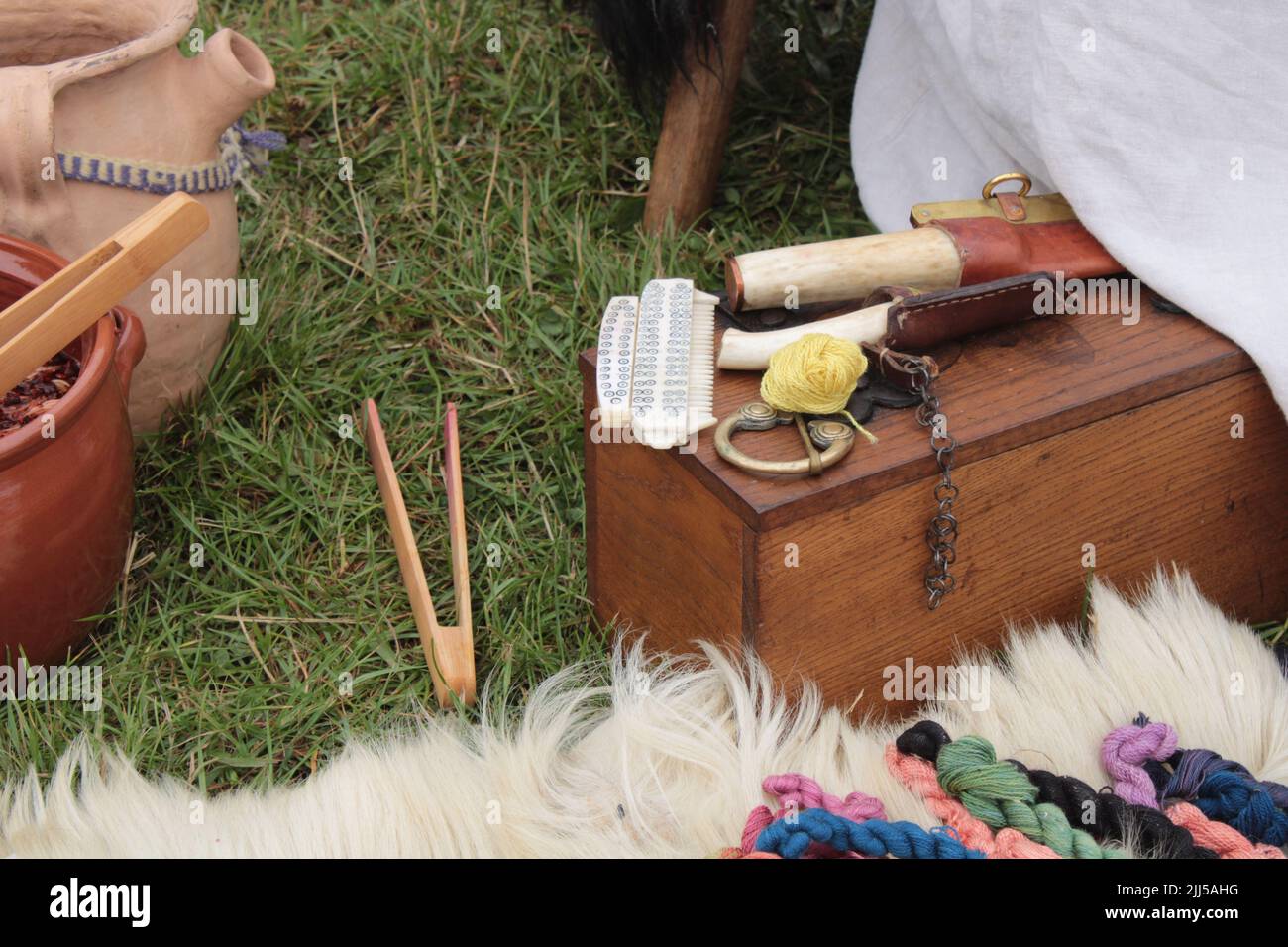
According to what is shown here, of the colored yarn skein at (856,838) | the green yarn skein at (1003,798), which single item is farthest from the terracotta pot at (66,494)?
the green yarn skein at (1003,798)

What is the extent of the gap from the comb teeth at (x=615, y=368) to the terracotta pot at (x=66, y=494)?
0.48 meters

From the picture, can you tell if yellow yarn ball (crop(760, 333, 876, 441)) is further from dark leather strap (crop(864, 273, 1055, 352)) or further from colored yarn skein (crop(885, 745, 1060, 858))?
colored yarn skein (crop(885, 745, 1060, 858))

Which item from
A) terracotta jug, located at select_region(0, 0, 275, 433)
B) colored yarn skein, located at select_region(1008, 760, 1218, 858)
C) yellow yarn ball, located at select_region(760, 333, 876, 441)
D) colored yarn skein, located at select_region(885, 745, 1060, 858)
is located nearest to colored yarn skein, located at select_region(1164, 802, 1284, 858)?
colored yarn skein, located at select_region(1008, 760, 1218, 858)

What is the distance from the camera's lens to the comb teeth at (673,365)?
1.14m

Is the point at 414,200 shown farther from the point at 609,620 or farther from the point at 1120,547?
the point at 1120,547

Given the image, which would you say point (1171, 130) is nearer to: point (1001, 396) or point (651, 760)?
point (1001, 396)

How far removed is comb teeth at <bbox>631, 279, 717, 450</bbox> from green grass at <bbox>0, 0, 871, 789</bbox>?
1.03 ft

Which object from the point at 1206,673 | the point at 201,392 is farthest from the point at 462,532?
A: the point at 1206,673

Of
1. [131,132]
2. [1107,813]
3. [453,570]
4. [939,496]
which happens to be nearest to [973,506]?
[939,496]

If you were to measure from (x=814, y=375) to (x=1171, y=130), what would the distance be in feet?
1.79

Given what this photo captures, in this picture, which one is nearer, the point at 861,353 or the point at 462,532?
the point at 861,353

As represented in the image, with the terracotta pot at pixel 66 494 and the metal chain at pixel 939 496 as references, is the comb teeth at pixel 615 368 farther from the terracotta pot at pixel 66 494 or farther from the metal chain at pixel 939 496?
the terracotta pot at pixel 66 494

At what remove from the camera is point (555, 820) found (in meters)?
1.11

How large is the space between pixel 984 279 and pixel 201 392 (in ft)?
3.00
